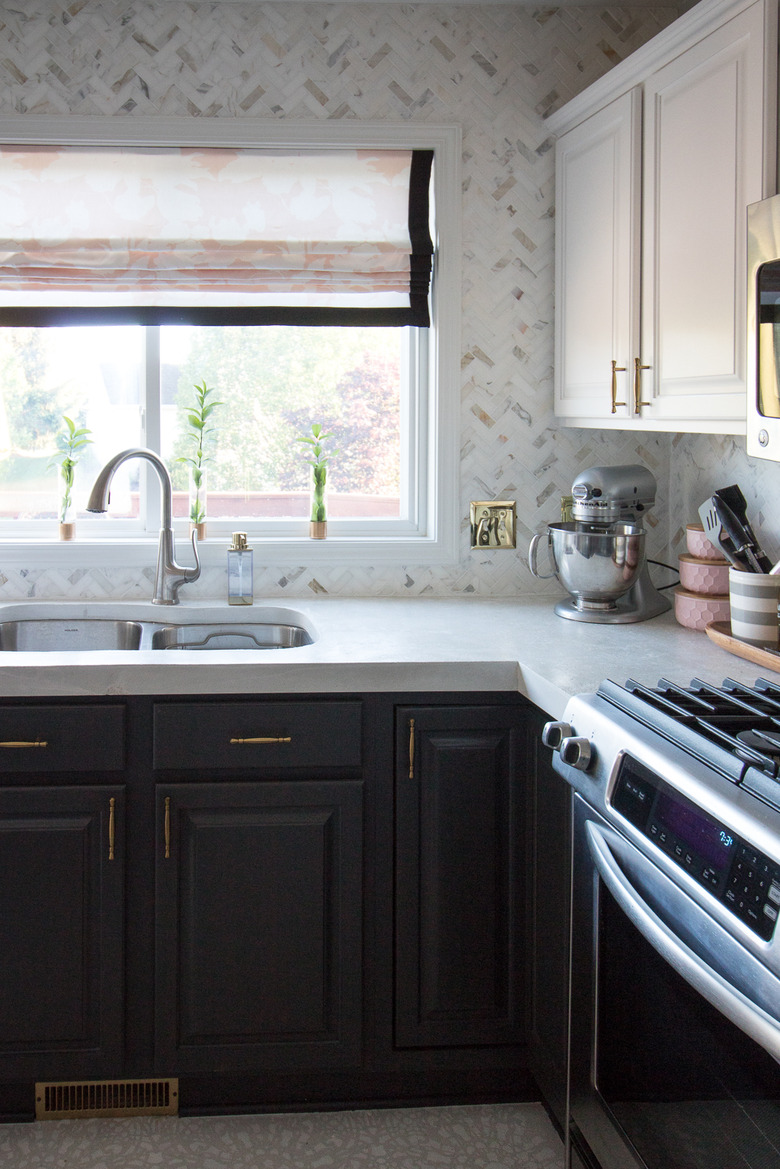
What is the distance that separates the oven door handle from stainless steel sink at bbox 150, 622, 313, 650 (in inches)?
46.5

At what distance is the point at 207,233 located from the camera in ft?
8.72

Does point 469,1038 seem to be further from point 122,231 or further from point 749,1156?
point 122,231

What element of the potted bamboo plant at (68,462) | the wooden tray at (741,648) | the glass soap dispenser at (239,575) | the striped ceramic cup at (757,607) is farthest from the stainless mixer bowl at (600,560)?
the potted bamboo plant at (68,462)

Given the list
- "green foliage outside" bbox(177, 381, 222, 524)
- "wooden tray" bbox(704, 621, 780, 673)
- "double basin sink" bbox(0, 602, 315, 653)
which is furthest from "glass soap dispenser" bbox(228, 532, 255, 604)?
"wooden tray" bbox(704, 621, 780, 673)

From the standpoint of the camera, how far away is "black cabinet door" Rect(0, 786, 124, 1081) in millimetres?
1955

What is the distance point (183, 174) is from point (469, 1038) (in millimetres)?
2161

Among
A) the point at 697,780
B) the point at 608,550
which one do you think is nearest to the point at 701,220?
the point at 608,550

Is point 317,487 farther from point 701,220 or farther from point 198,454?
point 701,220

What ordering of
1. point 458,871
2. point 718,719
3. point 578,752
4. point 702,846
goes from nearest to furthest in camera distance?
1. point 702,846
2. point 718,719
3. point 578,752
4. point 458,871

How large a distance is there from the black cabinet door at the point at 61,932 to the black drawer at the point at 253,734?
0.15 m

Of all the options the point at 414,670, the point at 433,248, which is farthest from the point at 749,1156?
the point at 433,248

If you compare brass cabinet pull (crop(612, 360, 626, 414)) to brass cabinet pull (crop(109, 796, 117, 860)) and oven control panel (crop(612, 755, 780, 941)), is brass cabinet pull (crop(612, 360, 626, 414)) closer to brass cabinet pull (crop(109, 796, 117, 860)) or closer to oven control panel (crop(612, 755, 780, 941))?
oven control panel (crop(612, 755, 780, 941))

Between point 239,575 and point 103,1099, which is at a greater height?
point 239,575

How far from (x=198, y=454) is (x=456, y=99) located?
3.72 feet
